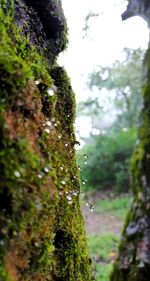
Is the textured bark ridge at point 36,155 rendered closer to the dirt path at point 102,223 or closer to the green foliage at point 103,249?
the green foliage at point 103,249

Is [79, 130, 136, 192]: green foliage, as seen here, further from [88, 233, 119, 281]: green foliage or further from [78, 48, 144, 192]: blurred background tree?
[88, 233, 119, 281]: green foliage

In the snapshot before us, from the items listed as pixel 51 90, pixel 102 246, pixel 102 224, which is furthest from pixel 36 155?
pixel 102 224

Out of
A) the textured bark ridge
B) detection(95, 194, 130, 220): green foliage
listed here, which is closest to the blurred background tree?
detection(95, 194, 130, 220): green foliage

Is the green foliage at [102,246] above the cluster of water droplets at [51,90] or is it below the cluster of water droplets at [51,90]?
above

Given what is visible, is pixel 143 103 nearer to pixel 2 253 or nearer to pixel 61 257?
pixel 2 253

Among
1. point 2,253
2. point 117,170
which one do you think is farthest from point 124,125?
point 2,253

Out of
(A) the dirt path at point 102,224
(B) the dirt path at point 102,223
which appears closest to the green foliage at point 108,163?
(B) the dirt path at point 102,223
